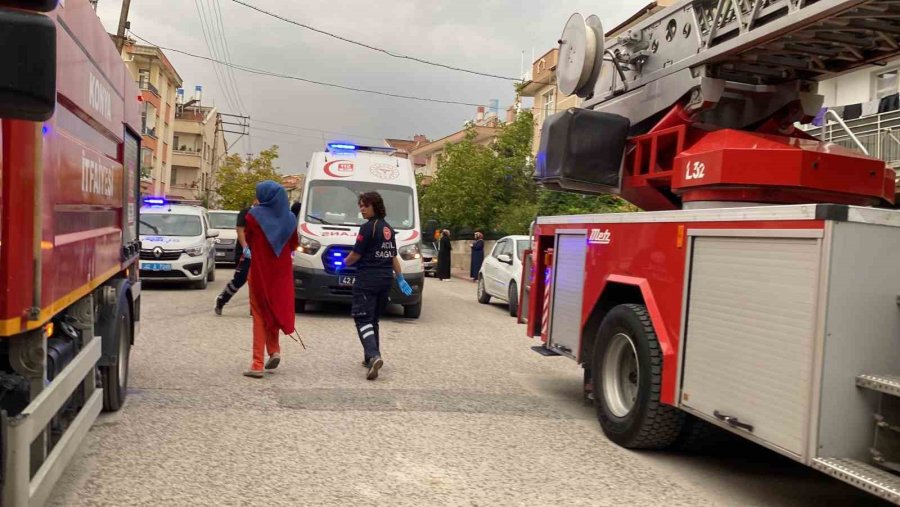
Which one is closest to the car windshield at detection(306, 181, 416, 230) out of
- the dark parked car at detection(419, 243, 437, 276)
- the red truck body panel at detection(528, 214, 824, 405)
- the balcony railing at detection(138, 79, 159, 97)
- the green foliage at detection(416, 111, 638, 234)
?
the red truck body panel at detection(528, 214, 824, 405)

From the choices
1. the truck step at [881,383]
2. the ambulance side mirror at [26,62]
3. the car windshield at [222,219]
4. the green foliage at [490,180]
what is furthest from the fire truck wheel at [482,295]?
the ambulance side mirror at [26,62]

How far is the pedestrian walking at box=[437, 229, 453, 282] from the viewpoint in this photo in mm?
25797

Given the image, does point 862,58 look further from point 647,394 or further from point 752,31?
point 647,394

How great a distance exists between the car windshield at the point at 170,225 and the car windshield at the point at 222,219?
8.58m

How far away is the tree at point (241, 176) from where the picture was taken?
5749cm

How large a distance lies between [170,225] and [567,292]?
1211 centimetres

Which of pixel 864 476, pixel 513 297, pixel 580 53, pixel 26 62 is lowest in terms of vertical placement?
pixel 513 297

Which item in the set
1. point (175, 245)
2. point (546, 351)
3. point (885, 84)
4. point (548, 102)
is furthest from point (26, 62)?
point (548, 102)

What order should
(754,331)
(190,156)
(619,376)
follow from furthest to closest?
1. (190,156)
2. (619,376)
3. (754,331)

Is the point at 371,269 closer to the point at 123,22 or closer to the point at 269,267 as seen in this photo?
the point at 269,267

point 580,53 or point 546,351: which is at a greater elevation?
point 580,53

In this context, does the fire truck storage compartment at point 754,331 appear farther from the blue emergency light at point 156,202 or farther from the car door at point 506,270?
the blue emergency light at point 156,202

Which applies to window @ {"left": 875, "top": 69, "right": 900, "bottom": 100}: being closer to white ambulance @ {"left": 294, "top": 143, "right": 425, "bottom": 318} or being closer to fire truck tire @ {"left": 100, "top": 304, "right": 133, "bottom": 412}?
white ambulance @ {"left": 294, "top": 143, "right": 425, "bottom": 318}

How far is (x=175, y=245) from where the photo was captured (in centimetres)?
1564
